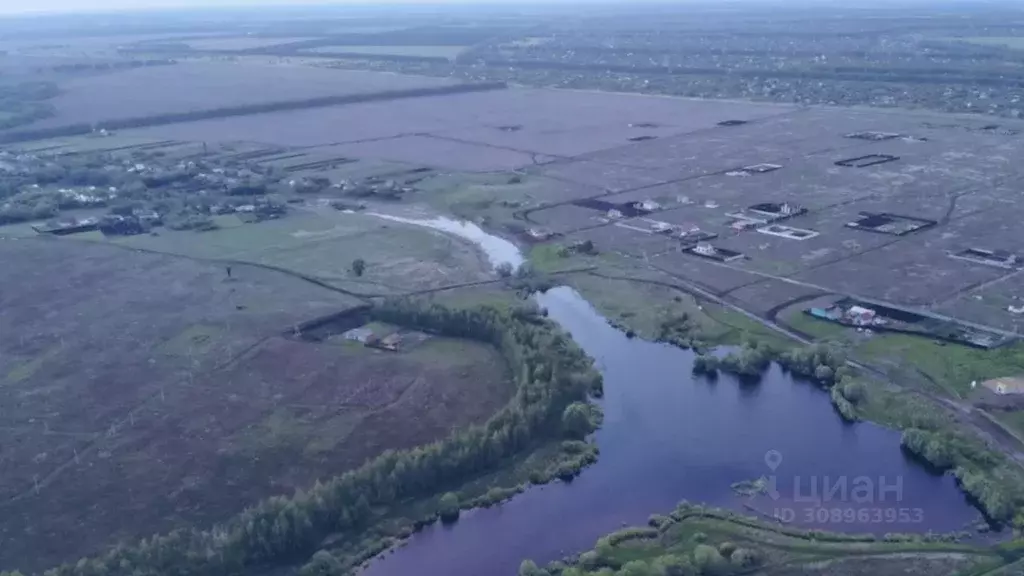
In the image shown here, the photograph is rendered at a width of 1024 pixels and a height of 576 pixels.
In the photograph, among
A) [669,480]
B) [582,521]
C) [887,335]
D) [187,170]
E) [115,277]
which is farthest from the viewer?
[187,170]

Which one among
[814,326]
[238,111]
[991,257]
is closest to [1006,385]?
[814,326]

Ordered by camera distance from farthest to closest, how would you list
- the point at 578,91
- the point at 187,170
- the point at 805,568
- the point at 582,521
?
1. the point at 578,91
2. the point at 187,170
3. the point at 582,521
4. the point at 805,568

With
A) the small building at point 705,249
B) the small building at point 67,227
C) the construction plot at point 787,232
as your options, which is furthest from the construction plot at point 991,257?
the small building at point 67,227

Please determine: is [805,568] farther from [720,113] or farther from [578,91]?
[578,91]

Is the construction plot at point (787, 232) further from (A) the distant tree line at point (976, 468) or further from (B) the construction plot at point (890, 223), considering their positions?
(A) the distant tree line at point (976, 468)

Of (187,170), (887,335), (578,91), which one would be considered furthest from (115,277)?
(578,91)

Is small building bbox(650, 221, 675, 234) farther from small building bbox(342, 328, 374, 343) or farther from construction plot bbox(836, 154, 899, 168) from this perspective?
construction plot bbox(836, 154, 899, 168)

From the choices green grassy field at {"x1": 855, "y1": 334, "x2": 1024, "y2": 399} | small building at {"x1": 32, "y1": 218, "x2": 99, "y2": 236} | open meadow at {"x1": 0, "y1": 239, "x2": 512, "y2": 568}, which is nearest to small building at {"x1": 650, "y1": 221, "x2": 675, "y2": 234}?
green grassy field at {"x1": 855, "y1": 334, "x2": 1024, "y2": 399}

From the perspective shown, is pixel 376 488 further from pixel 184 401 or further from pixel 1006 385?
pixel 1006 385
